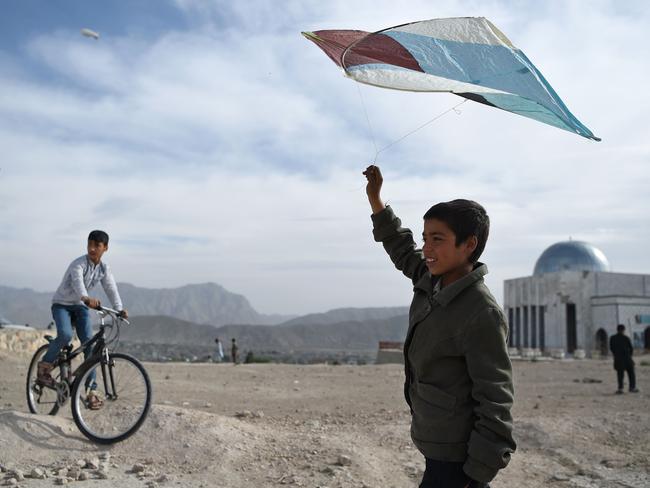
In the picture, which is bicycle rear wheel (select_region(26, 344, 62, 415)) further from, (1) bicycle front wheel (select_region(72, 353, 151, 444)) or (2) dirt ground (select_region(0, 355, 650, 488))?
(1) bicycle front wheel (select_region(72, 353, 151, 444))

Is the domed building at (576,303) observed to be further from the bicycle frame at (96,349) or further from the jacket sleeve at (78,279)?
the jacket sleeve at (78,279)

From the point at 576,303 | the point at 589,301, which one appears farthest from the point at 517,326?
the point at 589,301

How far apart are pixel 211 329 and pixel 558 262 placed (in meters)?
95.0

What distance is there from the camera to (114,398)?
6.18 meters

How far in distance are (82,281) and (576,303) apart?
46702 millimetres

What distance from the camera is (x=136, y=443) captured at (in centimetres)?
581

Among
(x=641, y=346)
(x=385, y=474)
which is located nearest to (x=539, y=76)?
(x=385, y=474)

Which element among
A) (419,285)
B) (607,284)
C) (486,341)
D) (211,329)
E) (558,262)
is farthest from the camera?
(211,329)

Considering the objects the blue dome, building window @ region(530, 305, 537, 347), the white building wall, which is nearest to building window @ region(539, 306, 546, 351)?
the white building wall

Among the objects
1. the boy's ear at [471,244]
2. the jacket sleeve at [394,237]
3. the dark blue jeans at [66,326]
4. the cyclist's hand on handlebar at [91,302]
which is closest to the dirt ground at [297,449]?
the dark blue jeans at [66,326]

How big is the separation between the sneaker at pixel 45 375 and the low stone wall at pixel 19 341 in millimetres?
10838

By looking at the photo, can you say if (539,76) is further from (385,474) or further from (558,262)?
(558,262)

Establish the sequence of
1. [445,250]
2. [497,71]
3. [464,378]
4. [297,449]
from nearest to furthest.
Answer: [464,378]
[445,250]
[497,71]
[297,449]

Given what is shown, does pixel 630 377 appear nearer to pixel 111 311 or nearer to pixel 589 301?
pixel 111 311
